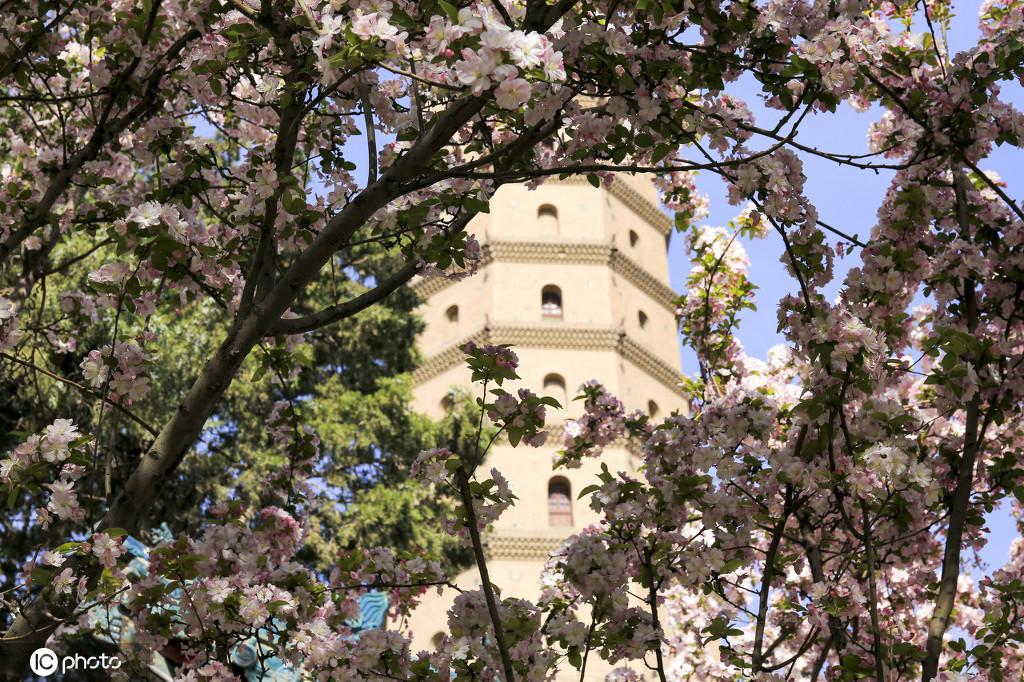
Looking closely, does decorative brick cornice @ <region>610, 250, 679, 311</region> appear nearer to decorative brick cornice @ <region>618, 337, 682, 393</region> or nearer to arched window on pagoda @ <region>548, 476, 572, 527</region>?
decorative brick cornice @ <region>618, 337, 682, 393</region>

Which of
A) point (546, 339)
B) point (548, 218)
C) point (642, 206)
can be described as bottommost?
point (546, 339)

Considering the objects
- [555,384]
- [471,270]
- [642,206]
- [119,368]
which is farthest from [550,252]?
[119,368]

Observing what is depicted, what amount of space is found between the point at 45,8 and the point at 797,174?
3.89m

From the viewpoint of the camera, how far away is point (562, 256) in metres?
33.7

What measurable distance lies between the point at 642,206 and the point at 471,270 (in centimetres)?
3153

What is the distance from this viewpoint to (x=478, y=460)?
4332mm

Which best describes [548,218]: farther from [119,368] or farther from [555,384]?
[119,368]

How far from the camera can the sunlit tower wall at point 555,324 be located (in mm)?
30281

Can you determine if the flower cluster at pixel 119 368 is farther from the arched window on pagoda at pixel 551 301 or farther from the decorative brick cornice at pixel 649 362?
the arched window on pagoda at pixel 551 301

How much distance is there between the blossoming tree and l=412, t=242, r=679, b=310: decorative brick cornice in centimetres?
2646

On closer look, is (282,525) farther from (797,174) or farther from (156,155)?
(797,174)

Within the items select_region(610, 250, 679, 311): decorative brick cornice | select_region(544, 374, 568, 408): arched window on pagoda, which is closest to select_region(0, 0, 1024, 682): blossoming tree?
select_region(544, 374, 568, 408): arched window on pagoda

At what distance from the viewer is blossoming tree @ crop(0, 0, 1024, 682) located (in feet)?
14.3

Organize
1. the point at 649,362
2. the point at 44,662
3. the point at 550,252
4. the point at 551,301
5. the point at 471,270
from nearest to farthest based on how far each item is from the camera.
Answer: the point at 471,270, the point at 44,662, the point at 649,362, the point at 551,301, the point at 550,252
